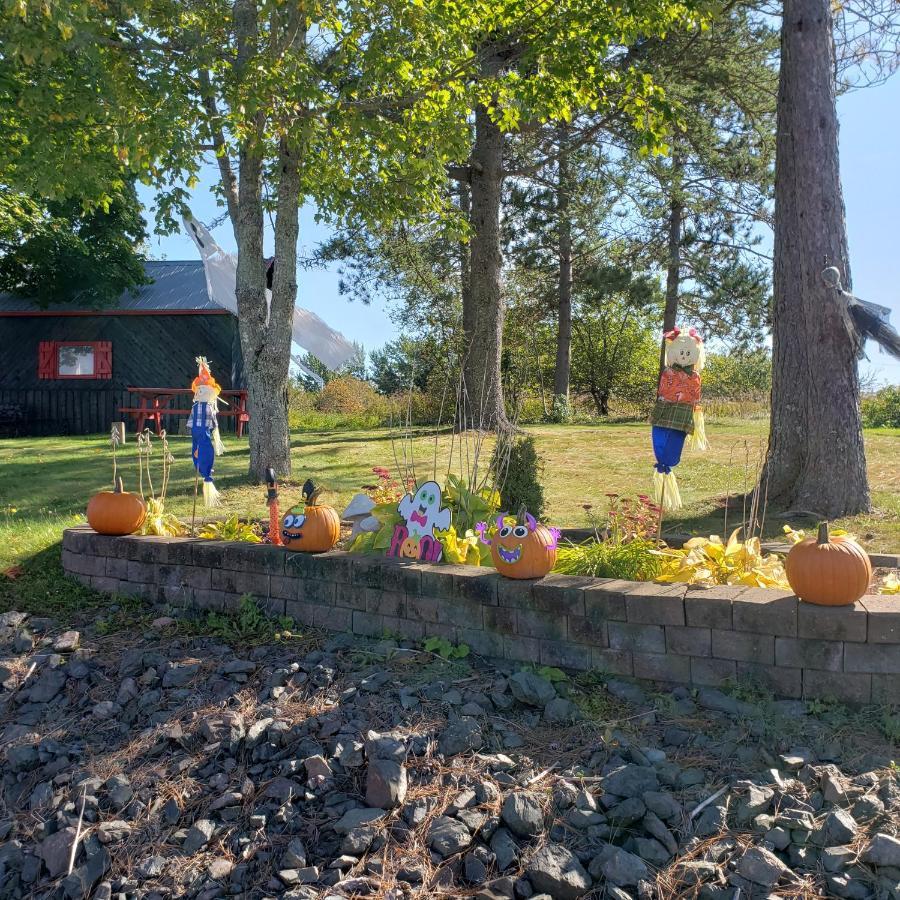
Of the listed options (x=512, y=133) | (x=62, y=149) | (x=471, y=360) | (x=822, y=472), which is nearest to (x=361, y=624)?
(x=822, y=472)

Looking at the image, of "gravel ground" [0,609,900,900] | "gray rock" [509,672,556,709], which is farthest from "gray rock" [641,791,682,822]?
"gray rock" [509,672,556,709]

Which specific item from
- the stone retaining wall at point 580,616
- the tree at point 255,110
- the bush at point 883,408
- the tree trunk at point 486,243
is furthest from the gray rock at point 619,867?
the bush at point 883,408

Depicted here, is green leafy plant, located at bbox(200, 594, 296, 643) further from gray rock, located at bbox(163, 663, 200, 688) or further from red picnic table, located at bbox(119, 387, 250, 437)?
red picnic table, located at bbox(119, 387, 250, 437)

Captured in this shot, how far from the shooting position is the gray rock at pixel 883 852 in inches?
99.5

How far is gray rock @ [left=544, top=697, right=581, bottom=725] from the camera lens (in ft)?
11.1

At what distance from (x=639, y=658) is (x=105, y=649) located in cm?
271

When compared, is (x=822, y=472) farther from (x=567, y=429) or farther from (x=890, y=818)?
(x=567, y=429)

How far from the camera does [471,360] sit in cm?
1407

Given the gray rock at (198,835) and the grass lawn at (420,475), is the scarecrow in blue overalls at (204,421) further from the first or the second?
the gray rock at (198,835)

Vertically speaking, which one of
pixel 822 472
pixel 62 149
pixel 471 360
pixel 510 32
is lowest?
pixel 822 472

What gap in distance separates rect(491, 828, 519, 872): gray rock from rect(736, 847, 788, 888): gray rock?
2.25 ft

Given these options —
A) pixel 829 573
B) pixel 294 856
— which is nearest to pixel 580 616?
pixel 829 573

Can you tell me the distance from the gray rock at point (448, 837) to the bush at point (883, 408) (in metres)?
19.4

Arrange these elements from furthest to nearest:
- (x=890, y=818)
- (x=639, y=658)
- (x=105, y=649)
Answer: (x=105, y=649)
(x=639, y=658)
(x=890, y=818)
